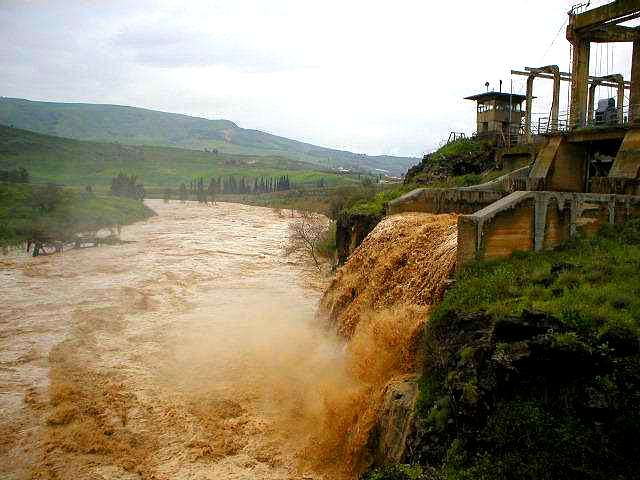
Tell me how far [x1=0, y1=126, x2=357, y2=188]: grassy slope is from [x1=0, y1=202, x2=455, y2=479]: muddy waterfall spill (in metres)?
88.3

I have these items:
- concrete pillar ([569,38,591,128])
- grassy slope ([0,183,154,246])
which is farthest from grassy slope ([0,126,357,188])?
concrete pillar ([569,38,591,128])

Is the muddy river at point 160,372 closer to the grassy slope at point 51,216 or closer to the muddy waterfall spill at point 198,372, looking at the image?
the muddy waterfall spill at point 198,372

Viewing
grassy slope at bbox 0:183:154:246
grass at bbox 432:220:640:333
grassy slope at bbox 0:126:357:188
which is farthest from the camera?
grassy slope at bbox 0:126:357:188

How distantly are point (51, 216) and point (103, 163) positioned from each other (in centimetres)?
8974

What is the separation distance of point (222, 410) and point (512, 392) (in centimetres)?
898

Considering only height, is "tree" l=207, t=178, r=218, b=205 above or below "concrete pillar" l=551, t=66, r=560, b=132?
below

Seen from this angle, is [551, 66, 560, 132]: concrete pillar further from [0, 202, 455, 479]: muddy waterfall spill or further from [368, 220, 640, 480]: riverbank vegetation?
[368, 220, 640, 480]: riverbank vegetation

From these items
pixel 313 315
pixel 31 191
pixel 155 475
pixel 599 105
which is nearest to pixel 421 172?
pixel 599 105

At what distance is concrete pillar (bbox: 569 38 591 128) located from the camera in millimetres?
20844

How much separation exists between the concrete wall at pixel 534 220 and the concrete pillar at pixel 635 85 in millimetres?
6585

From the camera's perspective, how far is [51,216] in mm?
49438

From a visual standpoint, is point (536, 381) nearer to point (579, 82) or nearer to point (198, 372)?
point (198, 372)

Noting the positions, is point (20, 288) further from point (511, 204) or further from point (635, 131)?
point (635, 131)

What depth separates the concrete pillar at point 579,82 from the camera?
20844 millimetres
